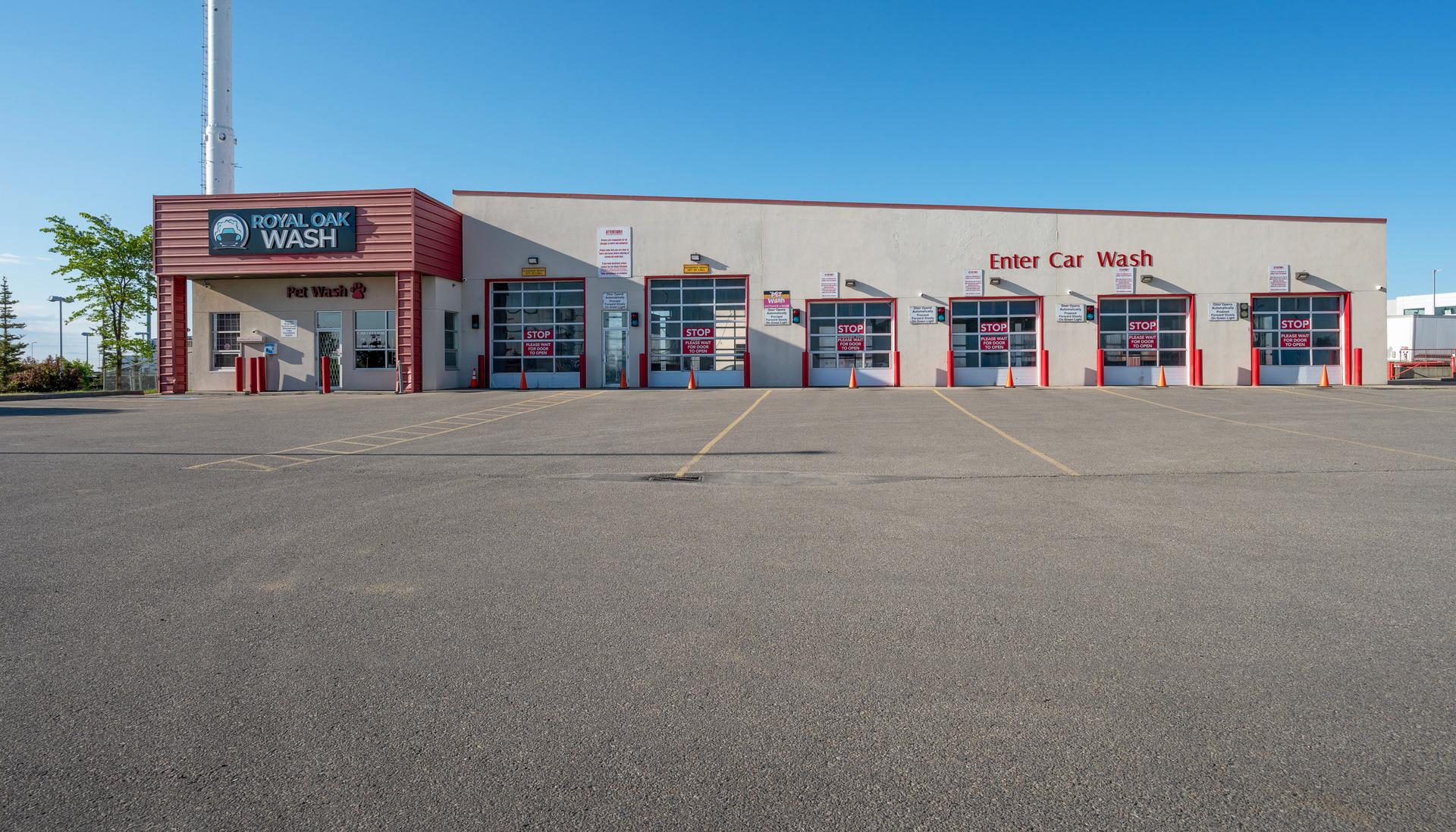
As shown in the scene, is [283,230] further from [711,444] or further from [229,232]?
[711,444]

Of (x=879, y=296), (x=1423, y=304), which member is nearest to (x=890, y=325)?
(x=879, y=296)

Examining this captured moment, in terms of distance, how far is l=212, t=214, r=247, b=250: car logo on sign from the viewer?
26.8m

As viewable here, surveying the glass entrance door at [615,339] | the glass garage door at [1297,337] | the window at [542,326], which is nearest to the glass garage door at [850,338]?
the glass entrance door at [615,339]

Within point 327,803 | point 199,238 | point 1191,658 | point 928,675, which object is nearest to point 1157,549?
point 1191,658

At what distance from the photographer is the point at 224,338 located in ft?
92.8

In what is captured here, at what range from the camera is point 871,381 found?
94.6ft

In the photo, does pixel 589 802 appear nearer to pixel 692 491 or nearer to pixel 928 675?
pixel 928 675

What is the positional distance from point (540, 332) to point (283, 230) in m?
8.51

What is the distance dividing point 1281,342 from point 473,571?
31629 millimetres

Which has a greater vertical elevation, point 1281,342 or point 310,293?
point 310,293

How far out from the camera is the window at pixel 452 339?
28562 mm

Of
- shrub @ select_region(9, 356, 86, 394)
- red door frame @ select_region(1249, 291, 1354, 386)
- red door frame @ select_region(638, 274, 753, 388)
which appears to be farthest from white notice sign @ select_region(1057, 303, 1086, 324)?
shrub @ select_region(9, 356, 86, 394)

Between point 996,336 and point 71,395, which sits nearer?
point 71,395

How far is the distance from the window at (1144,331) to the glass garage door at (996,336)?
2.47 m
